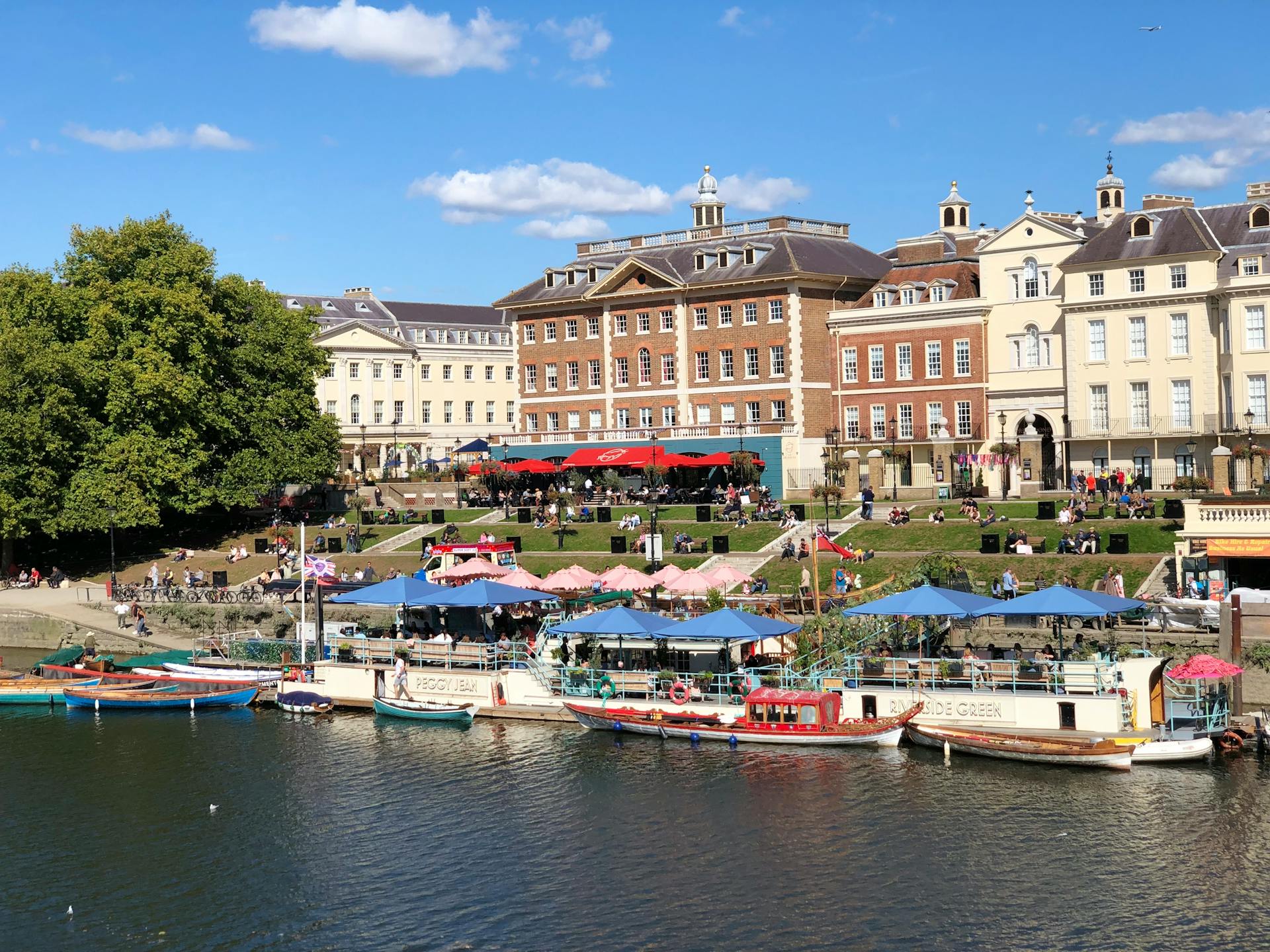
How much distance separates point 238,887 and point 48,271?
187ft

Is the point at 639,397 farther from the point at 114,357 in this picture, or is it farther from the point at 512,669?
the point at 512,669

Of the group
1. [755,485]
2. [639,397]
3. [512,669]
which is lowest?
[512,669]

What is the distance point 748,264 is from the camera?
87062mm

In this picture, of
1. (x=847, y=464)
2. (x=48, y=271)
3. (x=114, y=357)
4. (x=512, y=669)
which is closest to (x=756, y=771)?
(x=512, y=669)

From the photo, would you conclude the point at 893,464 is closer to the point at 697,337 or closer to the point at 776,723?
the point at 697,337

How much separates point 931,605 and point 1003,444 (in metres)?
32.6

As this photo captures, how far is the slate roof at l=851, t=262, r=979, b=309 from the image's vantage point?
266 feet

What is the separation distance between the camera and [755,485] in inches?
3157

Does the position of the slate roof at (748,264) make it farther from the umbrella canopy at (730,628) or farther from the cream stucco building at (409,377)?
the umbrella canopy at (730,628)

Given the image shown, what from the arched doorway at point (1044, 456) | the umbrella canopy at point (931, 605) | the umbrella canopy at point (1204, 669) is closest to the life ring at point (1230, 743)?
the umbrella canopy at point (1204, 669)

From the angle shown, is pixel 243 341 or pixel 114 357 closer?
pixel 114 357

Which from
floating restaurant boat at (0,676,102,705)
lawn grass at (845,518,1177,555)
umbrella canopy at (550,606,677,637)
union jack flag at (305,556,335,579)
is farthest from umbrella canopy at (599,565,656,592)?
floating restaurant boat at (0,676,102,705)

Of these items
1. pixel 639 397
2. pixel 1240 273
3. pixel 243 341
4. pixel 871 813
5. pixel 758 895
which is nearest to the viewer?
pixel 758 895

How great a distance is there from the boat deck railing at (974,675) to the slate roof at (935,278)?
41.0 m
